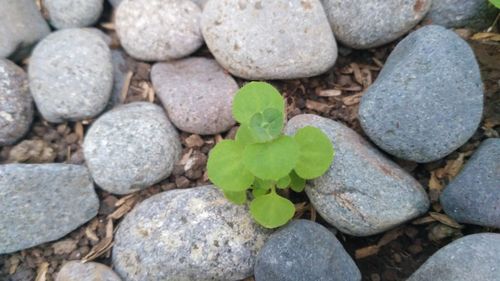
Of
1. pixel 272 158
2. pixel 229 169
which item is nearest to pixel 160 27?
pixel 229 169

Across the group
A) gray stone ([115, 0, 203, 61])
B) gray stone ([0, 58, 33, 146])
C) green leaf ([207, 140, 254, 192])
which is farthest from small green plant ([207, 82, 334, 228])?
gray stone ([0, 58, 33, 146])

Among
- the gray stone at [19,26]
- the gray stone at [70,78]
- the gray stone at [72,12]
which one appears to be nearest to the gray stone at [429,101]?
the gray stone at [70,78]

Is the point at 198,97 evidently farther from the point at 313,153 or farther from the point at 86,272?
the point at 86,272

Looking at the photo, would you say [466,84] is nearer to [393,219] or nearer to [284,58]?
[393,219]

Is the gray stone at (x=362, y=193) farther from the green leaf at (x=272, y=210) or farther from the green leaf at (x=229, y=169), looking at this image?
the green leaf at (x=229, y=169)

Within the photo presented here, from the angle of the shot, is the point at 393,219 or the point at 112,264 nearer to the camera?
the point at 393,219

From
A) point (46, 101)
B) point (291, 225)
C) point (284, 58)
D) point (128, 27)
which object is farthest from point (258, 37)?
point (46, 101)

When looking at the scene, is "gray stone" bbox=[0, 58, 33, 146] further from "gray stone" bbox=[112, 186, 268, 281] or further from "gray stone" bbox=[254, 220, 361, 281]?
"gray stone" bbox=[254, 220, 361, 281]
